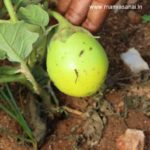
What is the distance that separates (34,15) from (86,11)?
0.27 metres

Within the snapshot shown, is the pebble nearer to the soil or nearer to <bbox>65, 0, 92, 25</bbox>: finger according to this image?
the soil

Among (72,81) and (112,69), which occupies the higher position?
(72,81)

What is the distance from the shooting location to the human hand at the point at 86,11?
1.51 m

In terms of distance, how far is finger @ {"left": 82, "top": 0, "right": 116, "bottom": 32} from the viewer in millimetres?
1530

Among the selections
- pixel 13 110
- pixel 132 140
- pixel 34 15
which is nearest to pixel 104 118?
pixel 132 140

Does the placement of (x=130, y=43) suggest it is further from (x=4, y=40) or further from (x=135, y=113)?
(x=4, y=40)

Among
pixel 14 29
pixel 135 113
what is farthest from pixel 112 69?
pixel 14 29

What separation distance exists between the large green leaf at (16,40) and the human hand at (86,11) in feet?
0.97

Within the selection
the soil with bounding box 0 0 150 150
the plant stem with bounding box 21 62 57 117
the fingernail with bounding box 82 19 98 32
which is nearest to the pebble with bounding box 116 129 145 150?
the soil with bounding box 0 0 150 150

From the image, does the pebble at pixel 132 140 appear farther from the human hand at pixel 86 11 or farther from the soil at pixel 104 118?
the human hand at pixel 86 11

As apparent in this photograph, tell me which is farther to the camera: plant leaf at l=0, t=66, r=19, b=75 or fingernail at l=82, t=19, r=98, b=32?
fingernail at l=82, t=19, r=98, b=32

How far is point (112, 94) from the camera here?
1564 millimetres

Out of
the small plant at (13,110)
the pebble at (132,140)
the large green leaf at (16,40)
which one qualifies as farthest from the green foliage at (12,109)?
the pebble at (132,140)

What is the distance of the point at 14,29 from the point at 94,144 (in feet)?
1.47
